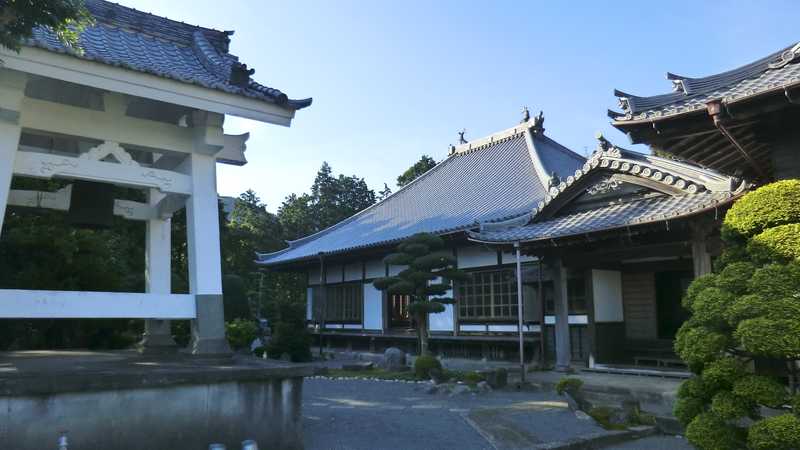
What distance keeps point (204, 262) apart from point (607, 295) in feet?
31.8

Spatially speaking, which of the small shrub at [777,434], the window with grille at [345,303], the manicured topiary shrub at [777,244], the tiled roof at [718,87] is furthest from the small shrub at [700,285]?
the window with grille at [345,303]

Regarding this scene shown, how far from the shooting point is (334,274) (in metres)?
21.8

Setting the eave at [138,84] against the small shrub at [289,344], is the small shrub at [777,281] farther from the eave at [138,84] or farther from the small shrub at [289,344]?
the small shrub at [289,344]

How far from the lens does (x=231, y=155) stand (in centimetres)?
720

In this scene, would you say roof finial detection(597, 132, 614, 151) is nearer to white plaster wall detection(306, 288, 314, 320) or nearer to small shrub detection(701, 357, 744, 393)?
small shrub detection(701, 357, 744, 393)

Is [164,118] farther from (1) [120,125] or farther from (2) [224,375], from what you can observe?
(2) [224,375]

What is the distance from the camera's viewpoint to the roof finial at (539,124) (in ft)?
68.3

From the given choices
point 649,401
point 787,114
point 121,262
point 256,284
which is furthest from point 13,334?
point 256,284

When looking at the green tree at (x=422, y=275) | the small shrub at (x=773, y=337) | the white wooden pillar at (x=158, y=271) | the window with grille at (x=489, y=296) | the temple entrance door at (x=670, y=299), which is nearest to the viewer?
the small shrub at (x=773, y=337)

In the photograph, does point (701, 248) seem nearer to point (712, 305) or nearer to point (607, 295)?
point (607, 295)

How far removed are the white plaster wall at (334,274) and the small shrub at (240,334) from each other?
4.10 meters

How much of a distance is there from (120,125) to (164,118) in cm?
110

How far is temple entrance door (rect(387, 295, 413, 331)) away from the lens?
1905 centimetres

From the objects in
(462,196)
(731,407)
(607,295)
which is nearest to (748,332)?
(731,407)
